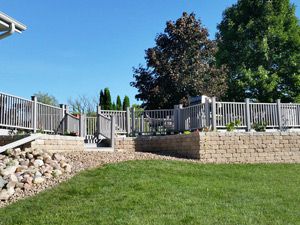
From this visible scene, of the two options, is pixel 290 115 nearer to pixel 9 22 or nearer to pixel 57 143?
pixel 57 143

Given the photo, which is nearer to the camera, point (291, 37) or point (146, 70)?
point (146, 70)

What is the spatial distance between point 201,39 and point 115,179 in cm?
1395

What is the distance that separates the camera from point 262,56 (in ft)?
83.1

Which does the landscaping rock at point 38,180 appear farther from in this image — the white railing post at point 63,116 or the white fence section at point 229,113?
the white fence section at point 229,113

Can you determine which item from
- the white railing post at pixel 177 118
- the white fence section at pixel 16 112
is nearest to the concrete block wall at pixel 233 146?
the white railing post at pixel 177 118

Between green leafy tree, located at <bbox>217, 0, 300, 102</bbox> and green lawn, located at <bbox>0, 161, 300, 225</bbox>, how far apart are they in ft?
46.9

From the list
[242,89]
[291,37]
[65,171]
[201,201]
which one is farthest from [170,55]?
[201,201]

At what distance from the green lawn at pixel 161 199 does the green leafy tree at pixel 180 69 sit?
1014 centimetres

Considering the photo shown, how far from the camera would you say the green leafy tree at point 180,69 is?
21.0 meters

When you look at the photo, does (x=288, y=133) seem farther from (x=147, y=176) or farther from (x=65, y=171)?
(x=65, y=171)

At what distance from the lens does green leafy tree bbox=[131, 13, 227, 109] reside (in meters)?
21.0

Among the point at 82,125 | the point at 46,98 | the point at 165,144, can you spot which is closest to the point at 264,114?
the point at 165,144

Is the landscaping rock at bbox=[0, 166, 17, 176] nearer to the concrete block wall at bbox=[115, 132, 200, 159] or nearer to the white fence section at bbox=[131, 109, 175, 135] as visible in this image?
the concrete block wall at bbox=[115, 132, 200, 159]

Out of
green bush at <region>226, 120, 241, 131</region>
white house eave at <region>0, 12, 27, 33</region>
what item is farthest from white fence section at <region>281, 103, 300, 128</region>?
white house eave at <region>0, 12, 27, 33</region>
